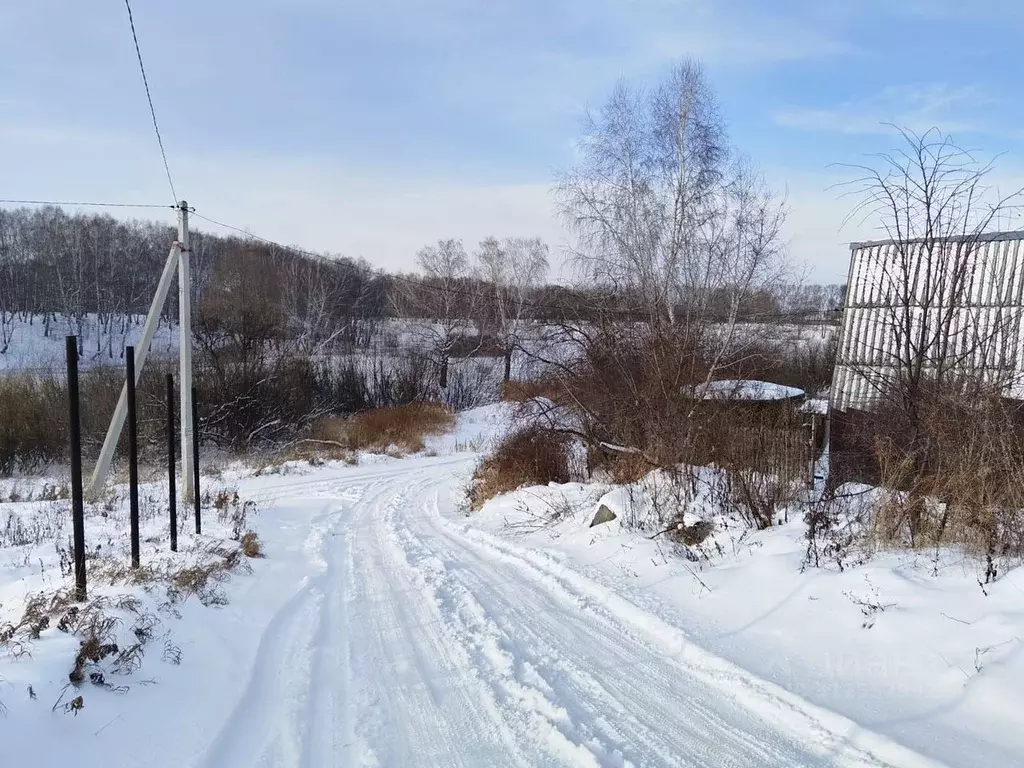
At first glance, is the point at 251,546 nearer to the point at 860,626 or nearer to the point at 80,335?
the point at 860,626

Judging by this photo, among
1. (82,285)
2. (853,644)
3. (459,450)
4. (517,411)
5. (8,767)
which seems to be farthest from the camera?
(82,285)

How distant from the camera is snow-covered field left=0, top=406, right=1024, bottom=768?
3.46 metres

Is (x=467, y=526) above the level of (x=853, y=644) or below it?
below

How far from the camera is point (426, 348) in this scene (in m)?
43.2

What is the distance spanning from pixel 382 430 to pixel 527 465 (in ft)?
54.8

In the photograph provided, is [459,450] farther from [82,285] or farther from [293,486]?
[82,285]

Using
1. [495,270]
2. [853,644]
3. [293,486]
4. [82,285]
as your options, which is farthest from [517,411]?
[82,285]

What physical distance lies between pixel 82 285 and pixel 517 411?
47883 mm

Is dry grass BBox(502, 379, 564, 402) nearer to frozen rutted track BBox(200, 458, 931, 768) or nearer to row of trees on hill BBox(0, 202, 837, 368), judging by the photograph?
frozen rutted track BBox(200, 458, 931, 768)

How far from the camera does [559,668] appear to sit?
4523 mm

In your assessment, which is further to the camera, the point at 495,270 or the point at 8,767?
the point at 495,270

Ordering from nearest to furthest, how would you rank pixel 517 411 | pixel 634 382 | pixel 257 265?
pixel 634 382, pixel 517 411, pixel 257 265

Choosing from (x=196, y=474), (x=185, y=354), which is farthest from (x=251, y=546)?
(x=185, y=354)

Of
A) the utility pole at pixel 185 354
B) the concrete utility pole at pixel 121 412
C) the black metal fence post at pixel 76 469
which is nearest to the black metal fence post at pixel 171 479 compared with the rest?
the black metal fence post at pixel 76 469
